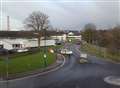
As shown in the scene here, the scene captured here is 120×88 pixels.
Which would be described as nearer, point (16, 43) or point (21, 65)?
point (21, 65)

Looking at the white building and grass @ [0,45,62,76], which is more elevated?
the white building

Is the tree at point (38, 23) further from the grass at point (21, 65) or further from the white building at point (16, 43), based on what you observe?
the grass at point (21, 65)

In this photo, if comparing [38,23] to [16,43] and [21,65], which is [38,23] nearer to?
[16,43]

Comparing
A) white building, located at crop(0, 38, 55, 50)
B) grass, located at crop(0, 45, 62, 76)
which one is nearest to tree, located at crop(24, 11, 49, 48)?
white building, located at crop(0, 38, 55, 50)

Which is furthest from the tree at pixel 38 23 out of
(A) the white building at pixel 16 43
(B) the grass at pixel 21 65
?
(B) the grass at pixel 21 65

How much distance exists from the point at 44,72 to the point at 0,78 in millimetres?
6563

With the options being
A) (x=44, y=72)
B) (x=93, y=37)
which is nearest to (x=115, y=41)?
(x=44, y=72)

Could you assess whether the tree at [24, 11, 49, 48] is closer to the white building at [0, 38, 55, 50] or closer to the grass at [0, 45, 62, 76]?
the white building at [0, 38, 55, 50]

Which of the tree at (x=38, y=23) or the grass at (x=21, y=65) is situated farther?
the tree at (x=38, y=23)

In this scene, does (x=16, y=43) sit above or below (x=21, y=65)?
above

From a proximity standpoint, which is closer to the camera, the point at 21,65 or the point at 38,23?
the point at 21,65

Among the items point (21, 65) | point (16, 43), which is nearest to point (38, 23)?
point (16, 43)

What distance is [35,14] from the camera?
97.8m

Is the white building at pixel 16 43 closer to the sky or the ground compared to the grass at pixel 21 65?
closer to the sky
